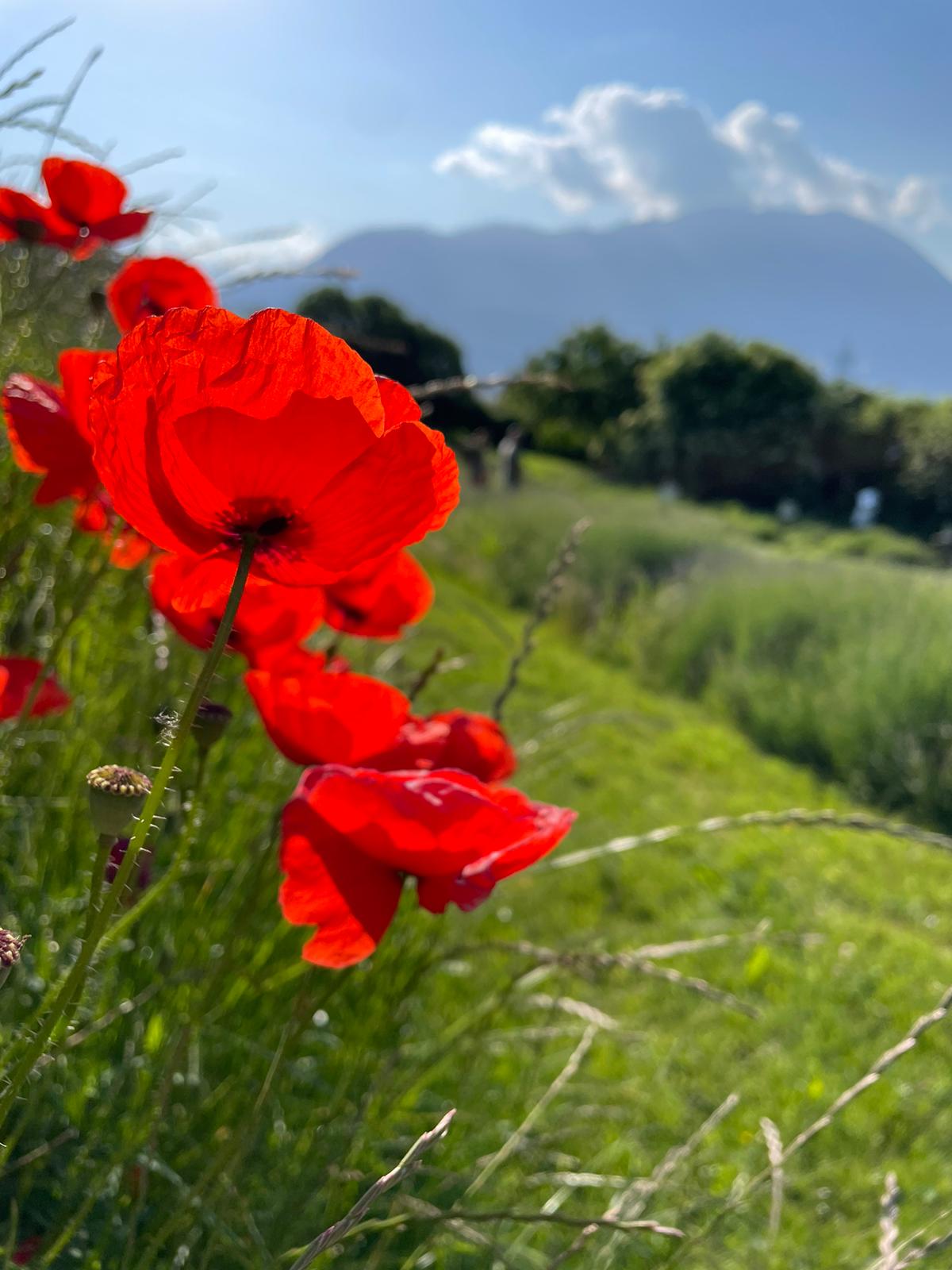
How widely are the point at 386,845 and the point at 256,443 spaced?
25 centimetres

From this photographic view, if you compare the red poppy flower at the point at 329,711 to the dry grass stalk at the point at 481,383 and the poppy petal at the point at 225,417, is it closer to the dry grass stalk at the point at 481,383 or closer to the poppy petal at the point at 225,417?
the poppy petal at the point at 225,417

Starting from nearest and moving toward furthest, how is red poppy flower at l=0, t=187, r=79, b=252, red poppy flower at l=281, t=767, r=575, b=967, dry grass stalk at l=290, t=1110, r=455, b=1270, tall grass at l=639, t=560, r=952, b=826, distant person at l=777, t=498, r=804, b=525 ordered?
1. dry grass stalk at l=290, t=1110, r=455, b=1270
2. red poppy flower at l=281, t=767, r=575, b=967
3. red poppy flower at l=0, t=187, r=79, b=252
4. tall grass at l=639, t=560, r=952, b=826
5. distant person at l=777, t=498, r=804, b=525

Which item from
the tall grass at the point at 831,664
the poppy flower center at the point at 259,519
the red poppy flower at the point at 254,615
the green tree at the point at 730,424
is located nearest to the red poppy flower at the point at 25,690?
the red poppy flower at the point at 254,615

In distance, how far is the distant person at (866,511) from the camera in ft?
47.4

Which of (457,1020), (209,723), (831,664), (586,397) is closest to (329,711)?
(209,723)

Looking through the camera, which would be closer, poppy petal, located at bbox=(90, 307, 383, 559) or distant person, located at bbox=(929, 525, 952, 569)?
poppy petal, located at bbox=(90, 307, 383, 559)

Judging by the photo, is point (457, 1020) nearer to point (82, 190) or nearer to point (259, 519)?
point (82, 190)

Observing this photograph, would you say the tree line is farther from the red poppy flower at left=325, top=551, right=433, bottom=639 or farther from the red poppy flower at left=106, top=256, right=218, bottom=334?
the red poppy flower at left=325, top=551, right=433, bottom=639

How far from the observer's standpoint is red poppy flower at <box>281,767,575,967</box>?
0.55 metres

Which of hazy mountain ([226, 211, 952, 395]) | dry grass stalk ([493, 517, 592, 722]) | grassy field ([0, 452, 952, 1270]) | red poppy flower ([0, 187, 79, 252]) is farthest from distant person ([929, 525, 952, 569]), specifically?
hazy mountain ([226, 211, 952, 395])

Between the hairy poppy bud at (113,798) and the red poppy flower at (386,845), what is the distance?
0.12m

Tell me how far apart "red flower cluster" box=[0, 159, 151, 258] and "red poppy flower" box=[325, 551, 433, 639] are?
1.62 ft

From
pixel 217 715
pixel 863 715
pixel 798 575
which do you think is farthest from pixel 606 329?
pixel 217 715

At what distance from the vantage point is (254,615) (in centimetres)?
68
